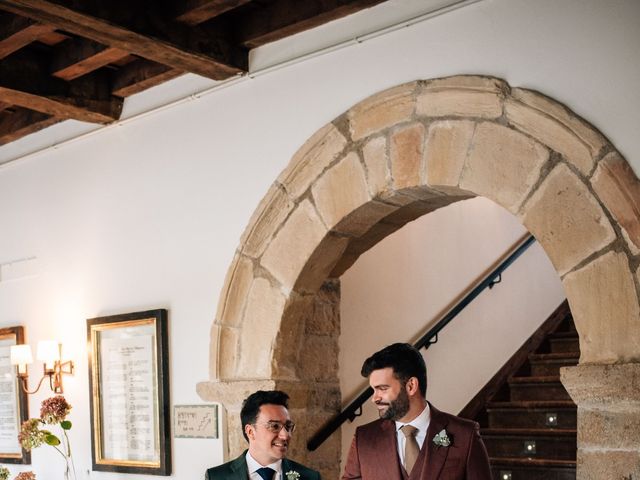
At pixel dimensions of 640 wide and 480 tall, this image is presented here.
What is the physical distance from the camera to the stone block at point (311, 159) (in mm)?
4207

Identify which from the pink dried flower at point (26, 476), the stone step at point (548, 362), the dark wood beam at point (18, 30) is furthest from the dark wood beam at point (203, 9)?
the stone step at point (548, 362)

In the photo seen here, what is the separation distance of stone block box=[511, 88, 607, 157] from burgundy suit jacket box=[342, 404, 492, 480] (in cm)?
111

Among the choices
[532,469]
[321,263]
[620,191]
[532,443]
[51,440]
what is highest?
[620,191]

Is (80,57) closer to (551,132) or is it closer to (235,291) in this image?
(235,291)

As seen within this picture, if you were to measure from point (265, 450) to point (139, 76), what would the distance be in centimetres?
244

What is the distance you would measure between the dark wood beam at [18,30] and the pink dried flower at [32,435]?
2.13m

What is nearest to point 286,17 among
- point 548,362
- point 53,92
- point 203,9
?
point 203,9

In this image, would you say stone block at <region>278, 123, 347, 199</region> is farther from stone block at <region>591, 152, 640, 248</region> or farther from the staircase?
the staircase

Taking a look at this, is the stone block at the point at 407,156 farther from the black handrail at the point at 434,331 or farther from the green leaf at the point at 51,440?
the green leaf at the point at 51,440

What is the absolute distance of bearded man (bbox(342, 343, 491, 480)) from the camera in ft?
11.1

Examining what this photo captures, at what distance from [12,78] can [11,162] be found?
1553 millimetres

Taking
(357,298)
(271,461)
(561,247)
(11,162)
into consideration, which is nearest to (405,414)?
(271,461)

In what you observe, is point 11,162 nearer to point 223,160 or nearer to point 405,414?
point 223,160

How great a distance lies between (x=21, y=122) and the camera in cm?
584
